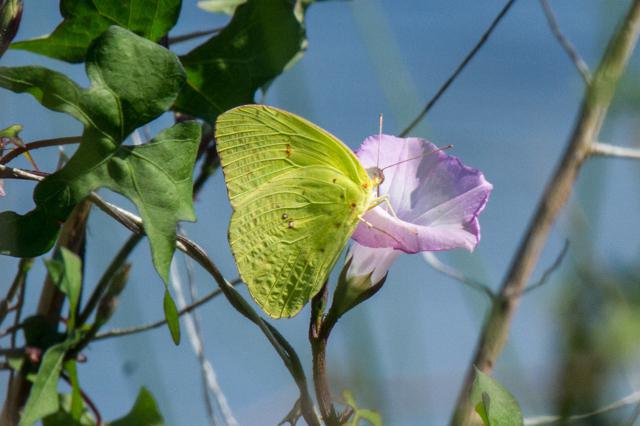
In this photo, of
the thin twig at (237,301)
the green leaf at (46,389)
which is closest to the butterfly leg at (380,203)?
the thin twig at (237,301)

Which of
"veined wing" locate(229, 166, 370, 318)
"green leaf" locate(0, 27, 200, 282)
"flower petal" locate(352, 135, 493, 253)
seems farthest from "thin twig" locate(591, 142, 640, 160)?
"green leaf" locate(0, 27, 200, 282)

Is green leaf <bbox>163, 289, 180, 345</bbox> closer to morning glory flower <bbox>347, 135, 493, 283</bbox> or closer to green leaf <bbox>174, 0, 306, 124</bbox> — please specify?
morning glory flower <bbox>347, 135, 493, 283</bbox>

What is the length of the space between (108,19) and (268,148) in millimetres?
192

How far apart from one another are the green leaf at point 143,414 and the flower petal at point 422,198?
347mm

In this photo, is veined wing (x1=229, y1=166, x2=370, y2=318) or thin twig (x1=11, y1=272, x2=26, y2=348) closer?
veined wing (x1=229, y1=166, x2=370, y2=318)

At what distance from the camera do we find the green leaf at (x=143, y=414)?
3.10 feet

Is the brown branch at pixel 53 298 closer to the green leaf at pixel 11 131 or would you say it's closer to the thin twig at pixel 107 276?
the thin twig at pixel 107 276

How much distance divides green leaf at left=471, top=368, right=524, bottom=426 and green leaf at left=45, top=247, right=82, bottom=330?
50 cm

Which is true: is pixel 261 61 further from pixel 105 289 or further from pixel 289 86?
pixel 105 289

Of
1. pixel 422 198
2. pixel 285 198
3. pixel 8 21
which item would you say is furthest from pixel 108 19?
pixel 422 198

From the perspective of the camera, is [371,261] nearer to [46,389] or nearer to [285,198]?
[285,198]

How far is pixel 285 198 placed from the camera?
0.84 metres

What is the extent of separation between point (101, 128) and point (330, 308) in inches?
9.3

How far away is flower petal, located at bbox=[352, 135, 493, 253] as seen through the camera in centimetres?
70
